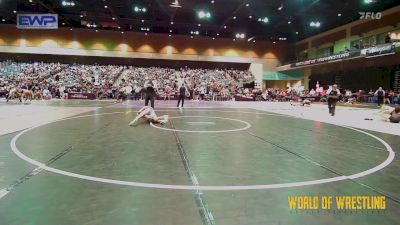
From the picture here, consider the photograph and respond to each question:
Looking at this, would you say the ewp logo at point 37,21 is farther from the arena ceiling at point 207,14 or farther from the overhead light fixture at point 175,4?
the overhead light fixture at point 175,4

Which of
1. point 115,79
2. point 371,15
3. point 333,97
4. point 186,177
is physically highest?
point 371,15

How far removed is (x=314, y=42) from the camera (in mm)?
43531

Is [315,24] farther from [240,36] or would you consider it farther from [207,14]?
[207,14]

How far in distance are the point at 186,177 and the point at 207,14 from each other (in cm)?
2930

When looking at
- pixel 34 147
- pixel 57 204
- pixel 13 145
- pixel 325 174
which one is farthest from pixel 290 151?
pixel 13 145

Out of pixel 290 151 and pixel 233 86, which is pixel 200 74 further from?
pixel 290 151

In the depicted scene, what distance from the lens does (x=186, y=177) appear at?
4.41 meters

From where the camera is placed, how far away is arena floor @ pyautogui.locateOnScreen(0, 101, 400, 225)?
3.11 m

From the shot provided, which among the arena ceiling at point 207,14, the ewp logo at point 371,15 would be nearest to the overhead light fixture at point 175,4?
the arena ceiling at point 207,14

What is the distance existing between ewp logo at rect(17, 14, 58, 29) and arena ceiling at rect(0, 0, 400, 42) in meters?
11.6

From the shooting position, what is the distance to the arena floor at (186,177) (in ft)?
10.2

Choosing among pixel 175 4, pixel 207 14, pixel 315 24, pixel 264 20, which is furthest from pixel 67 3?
pixel 315 24

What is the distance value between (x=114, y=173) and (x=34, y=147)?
264 centimetres

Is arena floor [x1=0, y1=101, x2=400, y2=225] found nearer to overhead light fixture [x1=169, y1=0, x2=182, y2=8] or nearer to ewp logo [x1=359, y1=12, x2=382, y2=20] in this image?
overhead light fixture [x1=169, y1=0, x2=182, y2=8]
